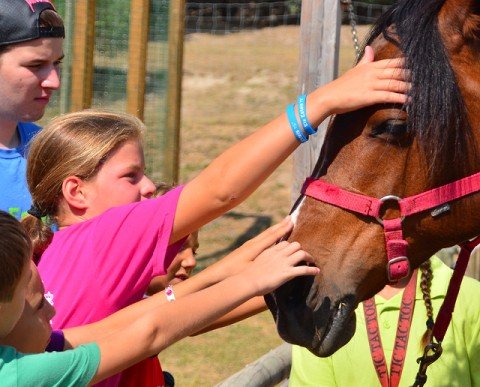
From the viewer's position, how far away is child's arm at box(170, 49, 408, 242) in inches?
89.6

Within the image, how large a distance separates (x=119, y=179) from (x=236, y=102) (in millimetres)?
11258

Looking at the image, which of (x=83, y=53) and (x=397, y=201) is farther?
(x=83, y=53)

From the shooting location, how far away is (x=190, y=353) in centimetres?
635

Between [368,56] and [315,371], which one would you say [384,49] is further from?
[315,371]

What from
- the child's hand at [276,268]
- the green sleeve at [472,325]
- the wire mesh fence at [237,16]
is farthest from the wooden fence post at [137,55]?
the wire mesh fence at [237,16]

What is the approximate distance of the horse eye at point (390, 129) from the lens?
2.42 m

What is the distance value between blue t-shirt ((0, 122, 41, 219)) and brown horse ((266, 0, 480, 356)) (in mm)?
860

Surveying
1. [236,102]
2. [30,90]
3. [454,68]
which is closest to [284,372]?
[30,90]

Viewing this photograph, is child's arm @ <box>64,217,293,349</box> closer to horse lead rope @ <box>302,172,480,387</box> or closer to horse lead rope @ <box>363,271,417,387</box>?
horse lead rope @ <box>302,172,480,387</box>

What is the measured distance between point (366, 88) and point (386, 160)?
0.82 feet

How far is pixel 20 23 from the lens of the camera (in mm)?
3025

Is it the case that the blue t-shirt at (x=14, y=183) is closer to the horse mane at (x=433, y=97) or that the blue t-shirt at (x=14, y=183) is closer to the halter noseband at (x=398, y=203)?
the halter noseband at (x=398, y=203)

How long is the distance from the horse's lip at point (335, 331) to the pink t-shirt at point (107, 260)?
43 centimetres

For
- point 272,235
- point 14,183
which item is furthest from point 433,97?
point 14,183
